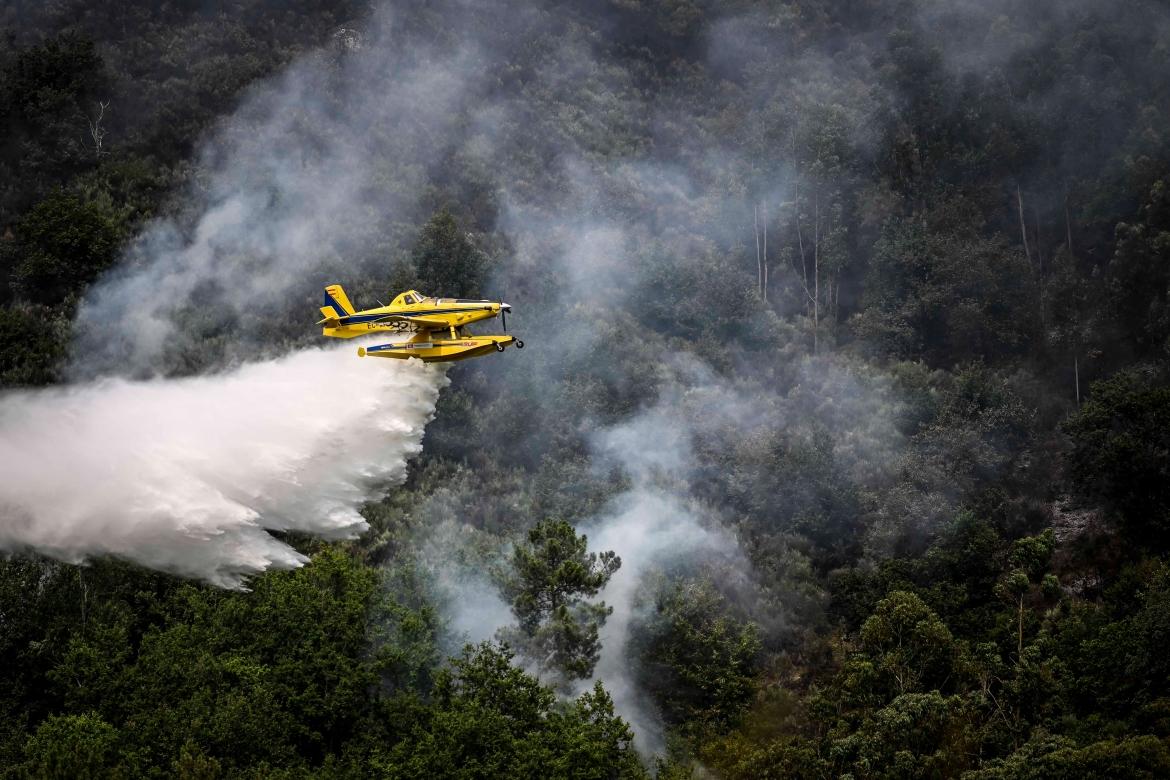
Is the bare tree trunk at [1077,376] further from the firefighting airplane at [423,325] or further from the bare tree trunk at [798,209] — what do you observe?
the firefighting airplane at [423,325]

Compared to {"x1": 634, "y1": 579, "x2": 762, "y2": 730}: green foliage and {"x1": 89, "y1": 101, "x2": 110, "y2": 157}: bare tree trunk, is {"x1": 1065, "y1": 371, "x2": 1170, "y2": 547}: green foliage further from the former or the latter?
{"x1": 89, "y1": 101, "x2": 110, "y2": 157}: bare tree trunk

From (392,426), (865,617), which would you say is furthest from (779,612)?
(392,426)

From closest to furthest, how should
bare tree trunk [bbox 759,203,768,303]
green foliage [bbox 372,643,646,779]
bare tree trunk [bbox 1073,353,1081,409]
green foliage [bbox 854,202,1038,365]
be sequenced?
green foliage [bbox 372,643,646,779], bare tree trunk [bbox 1073,353,1081,409], green foliage [bbox 854,202,1038,365], bare tree trunk [bbox 759,203,768,303]

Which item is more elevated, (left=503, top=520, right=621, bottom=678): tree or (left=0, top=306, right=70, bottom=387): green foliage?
(left=0, top=306, right=70, bottom=387): green foliage

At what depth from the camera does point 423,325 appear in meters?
53.5

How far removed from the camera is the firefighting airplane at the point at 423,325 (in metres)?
53.2

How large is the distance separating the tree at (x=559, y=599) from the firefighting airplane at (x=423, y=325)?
28.1ft

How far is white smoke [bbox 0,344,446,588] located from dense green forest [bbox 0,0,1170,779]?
4.76 m

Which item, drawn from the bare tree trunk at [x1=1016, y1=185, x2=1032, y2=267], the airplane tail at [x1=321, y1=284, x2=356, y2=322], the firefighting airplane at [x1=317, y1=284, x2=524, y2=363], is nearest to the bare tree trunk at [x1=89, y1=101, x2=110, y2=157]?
the airplane tail at [x1=321, y1=284, x2=356, y2=322]

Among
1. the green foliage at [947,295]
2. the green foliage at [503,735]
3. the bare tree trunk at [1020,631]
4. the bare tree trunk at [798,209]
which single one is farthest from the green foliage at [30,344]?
the bare tree trunk at [1020,631]

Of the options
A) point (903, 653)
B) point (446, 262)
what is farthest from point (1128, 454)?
point (446, 262)

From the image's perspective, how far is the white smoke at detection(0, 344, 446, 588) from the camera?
53219 millimetres

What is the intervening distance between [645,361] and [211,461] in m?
22.8

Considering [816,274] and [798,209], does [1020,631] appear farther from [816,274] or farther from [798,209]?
[798,209]
